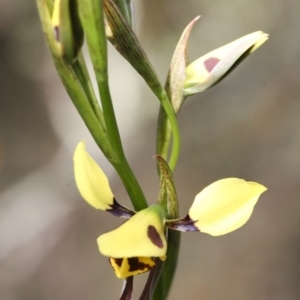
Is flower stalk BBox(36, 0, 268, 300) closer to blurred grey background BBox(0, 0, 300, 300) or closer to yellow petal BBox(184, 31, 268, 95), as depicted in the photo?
yellow petal BBox(184, 31, 268, 95)

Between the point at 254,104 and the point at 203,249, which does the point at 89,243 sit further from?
the point at 254,104

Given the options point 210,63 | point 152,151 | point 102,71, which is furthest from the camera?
point 152,151

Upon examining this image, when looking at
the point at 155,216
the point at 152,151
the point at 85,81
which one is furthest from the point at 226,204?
the point at 152,151

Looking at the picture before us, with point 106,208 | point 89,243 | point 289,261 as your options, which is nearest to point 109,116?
point 106,208

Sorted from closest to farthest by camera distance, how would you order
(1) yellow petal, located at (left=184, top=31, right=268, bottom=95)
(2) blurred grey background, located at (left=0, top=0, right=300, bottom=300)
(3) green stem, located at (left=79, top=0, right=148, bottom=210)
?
(3) green stem, located at (left=79, top=0, right=148, bottom=210) → (1) yellow petal, located at (left=184, top=31, right=268, bottom=95) → (2) blurred grey background, located at (left=0, top=0, right=300, bottom=300)

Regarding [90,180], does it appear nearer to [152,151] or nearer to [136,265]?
[136,265]

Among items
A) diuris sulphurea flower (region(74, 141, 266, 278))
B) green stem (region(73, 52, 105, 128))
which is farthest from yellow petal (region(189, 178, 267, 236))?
green stem (region(73, 52, 105, 128))

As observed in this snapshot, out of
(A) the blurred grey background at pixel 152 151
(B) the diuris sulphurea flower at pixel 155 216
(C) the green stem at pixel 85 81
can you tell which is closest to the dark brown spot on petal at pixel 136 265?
(B) the diuris sulphurea flower at pixel 155 216
